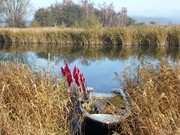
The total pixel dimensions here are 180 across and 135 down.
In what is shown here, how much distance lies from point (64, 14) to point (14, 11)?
223 inches

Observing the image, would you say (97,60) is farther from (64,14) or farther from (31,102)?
(64,14)

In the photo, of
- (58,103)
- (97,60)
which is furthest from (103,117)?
(97,60)

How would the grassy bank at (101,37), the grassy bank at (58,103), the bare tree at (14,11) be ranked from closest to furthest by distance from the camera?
the grassy bank at (58,103), the grassy bank at (101,37), the bare tree at (14,11)

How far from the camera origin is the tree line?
115 ft

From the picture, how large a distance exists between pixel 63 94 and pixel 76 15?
34.7 metres

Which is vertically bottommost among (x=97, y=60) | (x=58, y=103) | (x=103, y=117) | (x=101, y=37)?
(x=97, y=60)

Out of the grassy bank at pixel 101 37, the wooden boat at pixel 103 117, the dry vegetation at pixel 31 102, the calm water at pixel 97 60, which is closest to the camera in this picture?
the dry vegetation at pixel 31 102

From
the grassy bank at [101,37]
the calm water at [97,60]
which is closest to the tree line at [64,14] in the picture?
the grassy bank at [101,37]

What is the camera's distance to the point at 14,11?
3541 centimetres

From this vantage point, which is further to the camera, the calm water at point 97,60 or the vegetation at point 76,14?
the vegetation at point 76,14

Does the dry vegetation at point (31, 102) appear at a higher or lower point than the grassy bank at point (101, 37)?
higher

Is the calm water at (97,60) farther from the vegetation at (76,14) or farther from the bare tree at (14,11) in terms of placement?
the vegetation at (76,14)

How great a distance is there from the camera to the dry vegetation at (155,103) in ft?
15.9

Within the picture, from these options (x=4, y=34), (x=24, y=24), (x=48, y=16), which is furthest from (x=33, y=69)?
(x=48, y=16)
